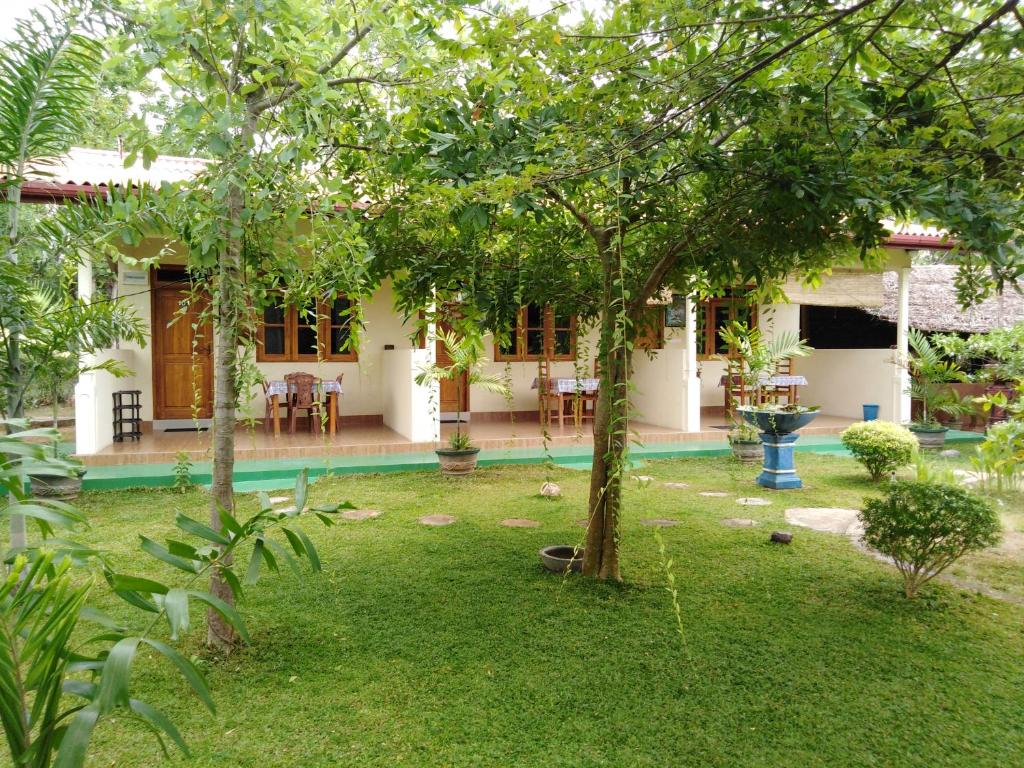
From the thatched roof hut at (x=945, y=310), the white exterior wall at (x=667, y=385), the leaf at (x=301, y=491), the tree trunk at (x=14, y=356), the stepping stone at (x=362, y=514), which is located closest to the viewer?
the leaf at (x=301, y=491)

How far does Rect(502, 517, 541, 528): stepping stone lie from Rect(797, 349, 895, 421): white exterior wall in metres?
8.47

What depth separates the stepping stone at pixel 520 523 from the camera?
591cm

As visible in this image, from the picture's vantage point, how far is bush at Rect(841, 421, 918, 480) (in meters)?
7.52

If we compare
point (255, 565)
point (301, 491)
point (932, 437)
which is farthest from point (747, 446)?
point (255, 565)

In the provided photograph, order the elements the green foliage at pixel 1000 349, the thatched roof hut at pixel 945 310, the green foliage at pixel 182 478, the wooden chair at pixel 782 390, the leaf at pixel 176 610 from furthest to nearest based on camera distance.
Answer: the thatched roof hut at pixel 945 310, the wooden chair at pixel 782 390, the green foliage at pixel 1000 349, the green foliage at pixel 182 478, the leaf at pixel 176 610

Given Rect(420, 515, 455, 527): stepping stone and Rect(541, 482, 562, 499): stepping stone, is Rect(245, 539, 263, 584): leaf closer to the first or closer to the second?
Rect(420, 515, 455, 527): stepping stone

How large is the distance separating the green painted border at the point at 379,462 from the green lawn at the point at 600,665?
2.15 metres

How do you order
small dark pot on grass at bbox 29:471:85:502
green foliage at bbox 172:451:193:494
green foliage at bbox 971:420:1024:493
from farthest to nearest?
green foliage at bbox 172:451:193:494
small dark pot on grass at bbox 29:471:85:502
green foliage at bbox 971:420:1024:493

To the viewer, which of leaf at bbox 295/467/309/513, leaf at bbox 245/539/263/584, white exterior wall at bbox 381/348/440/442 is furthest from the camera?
white exterior wall at bbox 381/348/440/442

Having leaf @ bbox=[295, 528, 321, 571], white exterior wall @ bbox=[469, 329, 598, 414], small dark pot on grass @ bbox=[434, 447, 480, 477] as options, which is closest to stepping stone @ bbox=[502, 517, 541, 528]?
small dark pot on grass @ bbox=[434, 447, 480, 477]

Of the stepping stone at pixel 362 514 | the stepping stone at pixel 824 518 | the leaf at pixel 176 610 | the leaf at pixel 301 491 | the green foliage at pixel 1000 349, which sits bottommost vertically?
the stepping stone at pixel 824 518

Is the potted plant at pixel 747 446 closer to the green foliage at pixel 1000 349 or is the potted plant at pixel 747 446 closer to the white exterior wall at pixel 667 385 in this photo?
the white exterior wall at pixel 667 385

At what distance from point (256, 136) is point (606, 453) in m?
2.51

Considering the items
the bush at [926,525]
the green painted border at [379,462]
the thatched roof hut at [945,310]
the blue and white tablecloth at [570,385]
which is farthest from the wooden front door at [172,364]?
the thatched roof hut at [945,310]
